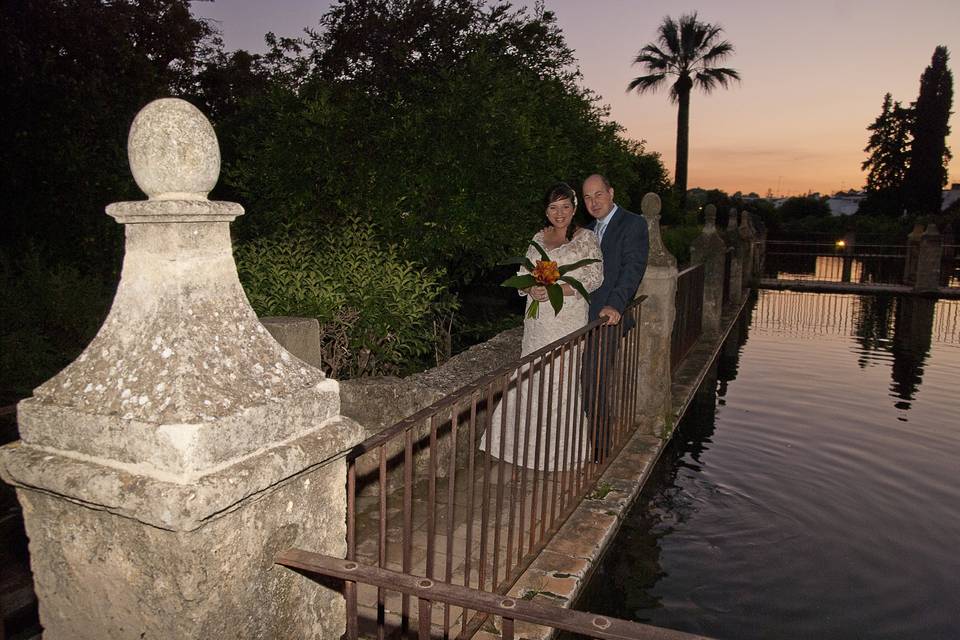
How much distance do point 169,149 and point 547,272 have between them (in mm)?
2997

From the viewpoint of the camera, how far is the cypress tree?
1705 inches

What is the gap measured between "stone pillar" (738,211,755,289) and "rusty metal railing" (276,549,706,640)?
17079mm

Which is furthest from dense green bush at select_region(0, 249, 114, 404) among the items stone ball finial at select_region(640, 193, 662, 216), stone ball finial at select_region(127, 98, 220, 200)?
stone ball finial at select_region(640, 193, 662, 216)

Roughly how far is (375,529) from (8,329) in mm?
4115

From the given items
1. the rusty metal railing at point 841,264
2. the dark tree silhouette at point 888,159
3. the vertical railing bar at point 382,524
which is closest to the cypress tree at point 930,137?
the dark tree silhouette at point 888,159

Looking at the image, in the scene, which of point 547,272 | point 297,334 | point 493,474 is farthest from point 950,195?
point 297,334

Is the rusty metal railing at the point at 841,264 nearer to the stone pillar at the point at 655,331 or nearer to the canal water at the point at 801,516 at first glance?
the canal water at the point at 801,516

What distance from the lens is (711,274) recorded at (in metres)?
11.7

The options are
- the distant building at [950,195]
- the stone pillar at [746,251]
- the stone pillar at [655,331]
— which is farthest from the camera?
the distant building at [950,195]

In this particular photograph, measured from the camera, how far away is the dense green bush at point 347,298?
197 inches

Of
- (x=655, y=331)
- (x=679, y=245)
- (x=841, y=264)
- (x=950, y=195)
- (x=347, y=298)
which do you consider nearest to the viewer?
(x=347, y=298)

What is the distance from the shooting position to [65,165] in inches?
287

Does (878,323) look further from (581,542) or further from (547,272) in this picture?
(581,542)

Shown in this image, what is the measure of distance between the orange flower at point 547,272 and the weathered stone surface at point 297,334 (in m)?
1.47
